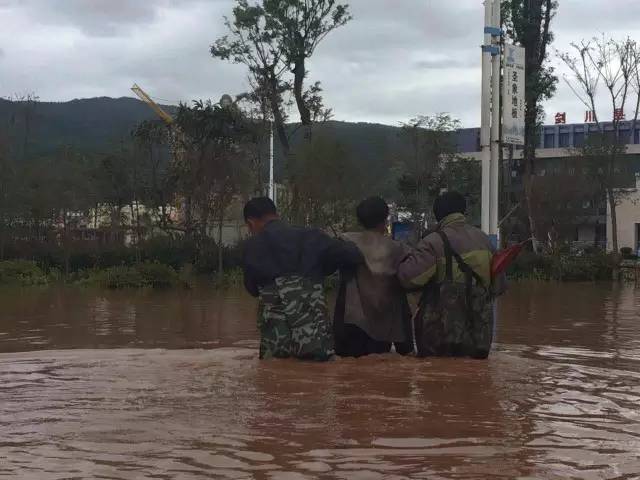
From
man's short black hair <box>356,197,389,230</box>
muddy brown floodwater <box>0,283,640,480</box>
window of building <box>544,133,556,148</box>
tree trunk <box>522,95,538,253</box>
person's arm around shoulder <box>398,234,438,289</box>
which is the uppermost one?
window of building <box>544,133,556,148</box>

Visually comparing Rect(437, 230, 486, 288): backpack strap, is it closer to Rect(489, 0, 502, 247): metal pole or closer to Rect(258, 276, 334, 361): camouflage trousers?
Rect(258, 276, 334, 361): camouflage trousers

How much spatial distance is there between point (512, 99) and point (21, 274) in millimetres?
17370

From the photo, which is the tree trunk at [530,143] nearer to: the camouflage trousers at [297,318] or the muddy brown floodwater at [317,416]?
the muddy brown floodwater at [317,416]

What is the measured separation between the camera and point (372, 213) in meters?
7.00

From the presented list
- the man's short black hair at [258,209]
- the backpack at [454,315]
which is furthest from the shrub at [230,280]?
the backpack at [454,315]

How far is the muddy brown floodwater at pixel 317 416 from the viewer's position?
419cm

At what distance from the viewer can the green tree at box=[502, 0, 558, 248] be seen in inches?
1287

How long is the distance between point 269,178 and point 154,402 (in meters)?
27.6

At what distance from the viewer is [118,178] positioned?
37875mm

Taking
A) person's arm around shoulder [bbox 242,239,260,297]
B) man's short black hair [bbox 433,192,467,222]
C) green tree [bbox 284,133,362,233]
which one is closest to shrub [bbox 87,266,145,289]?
green tree [bbox 284,133,362,233]

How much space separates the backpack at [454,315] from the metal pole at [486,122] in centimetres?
450

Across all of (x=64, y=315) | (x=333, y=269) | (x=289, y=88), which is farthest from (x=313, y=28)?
(x=333, y=269)

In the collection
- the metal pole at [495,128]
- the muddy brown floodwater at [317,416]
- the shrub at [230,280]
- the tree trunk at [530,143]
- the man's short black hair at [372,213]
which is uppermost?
the tree trunk at [530,143]

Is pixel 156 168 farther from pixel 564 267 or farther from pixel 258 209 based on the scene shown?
pixel 258 209
